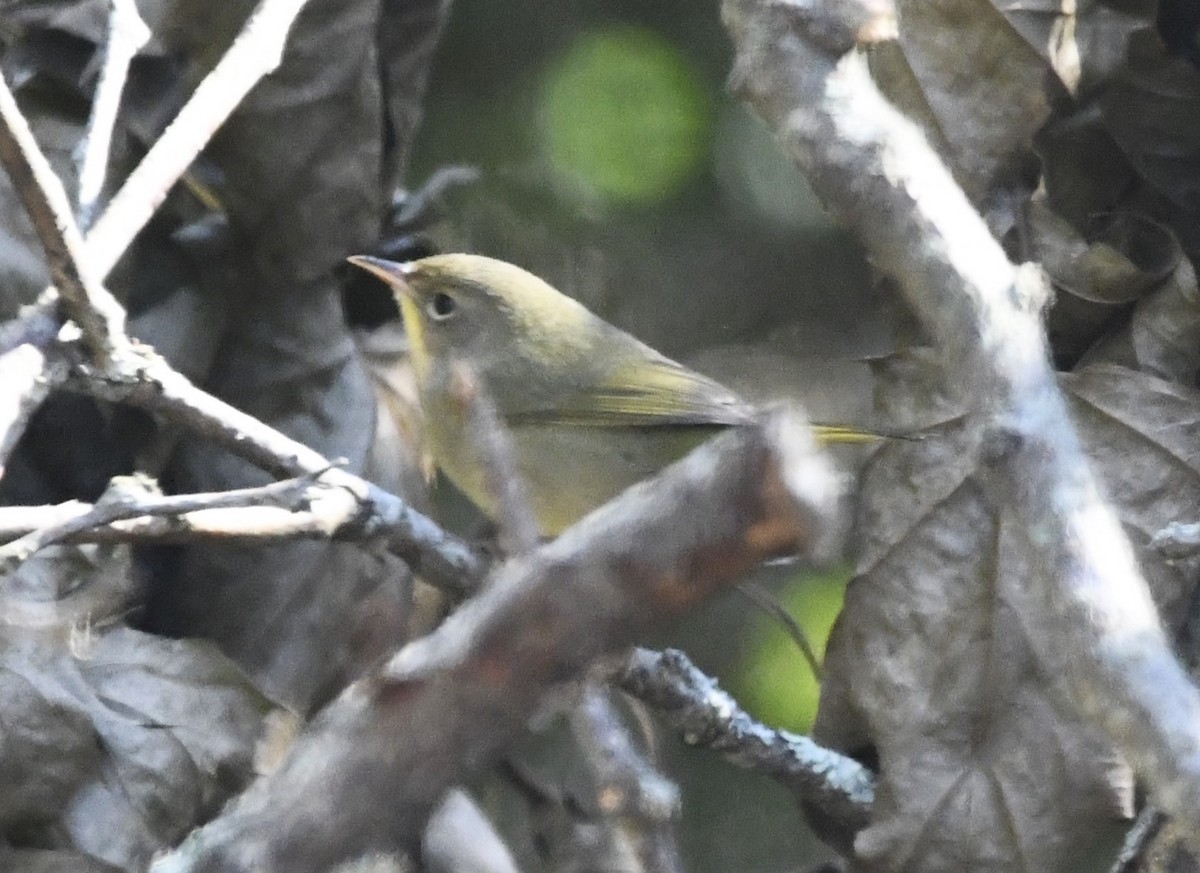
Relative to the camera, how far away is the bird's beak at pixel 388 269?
240cm

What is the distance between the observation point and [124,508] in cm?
141

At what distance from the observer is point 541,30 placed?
121 inches

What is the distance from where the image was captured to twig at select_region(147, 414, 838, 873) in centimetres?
75

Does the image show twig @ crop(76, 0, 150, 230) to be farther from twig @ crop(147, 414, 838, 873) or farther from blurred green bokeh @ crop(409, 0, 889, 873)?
blurred green bokeh @ crop(409, 0, 889, 873)

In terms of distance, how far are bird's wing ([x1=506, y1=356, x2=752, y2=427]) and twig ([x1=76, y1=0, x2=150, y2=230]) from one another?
994 mm

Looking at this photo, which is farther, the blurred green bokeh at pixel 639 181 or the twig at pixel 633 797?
the blurred green bokeh at pixel 639 181

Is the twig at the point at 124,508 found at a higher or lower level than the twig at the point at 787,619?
higher

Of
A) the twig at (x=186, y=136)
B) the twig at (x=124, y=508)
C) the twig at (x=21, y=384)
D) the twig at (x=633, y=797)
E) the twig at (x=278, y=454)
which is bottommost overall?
the twig at (x=278, y=454)

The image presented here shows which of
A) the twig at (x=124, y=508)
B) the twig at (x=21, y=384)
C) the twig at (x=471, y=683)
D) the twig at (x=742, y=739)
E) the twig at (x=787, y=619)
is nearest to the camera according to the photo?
the twig at (x=471, y=683)

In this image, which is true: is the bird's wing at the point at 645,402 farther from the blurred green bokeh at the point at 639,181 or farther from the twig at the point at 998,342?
the twig at the point at 998,342

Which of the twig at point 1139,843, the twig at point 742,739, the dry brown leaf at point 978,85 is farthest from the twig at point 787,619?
the dry brown leaf at point 978,85

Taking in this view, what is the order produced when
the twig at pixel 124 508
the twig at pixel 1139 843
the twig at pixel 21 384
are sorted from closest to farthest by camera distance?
1. the twig at pixel 124 508
2. the twig at pixel 21 384
3. the twig at pixel 1139 843

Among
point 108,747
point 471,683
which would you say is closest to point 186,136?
point 108,747

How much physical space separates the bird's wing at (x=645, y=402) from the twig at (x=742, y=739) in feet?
1.64
